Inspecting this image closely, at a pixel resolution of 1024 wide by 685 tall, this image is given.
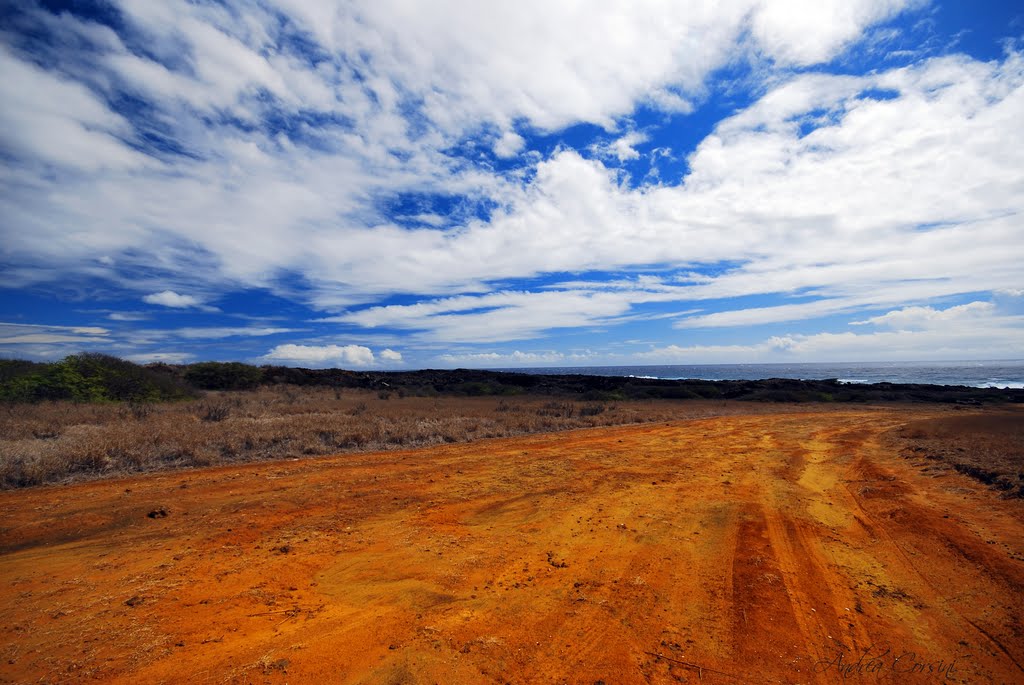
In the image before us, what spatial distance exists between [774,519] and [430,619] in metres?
5.36

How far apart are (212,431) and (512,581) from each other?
11.7m

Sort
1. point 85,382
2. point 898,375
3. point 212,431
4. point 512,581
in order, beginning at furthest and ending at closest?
point 898,375
point 85,382
point 212,431
point 512,581

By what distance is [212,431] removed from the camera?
13078mm

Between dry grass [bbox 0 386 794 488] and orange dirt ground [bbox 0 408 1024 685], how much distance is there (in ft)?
4.79

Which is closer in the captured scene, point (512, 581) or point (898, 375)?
point (512, 581)

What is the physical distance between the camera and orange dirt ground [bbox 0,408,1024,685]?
3.53m

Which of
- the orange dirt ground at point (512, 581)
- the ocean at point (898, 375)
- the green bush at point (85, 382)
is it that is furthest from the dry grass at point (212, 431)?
the ocean at point (898, 375)

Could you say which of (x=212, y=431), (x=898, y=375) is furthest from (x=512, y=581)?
(x=898, y=375)

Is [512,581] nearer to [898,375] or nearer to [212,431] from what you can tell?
[212,431]

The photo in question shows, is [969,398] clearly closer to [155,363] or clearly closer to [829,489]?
[829,489]

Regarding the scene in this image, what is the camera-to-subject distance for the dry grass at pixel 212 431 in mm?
9750

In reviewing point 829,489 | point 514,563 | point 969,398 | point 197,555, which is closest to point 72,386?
point 197,555

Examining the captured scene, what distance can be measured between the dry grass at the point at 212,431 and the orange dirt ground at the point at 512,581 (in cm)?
146

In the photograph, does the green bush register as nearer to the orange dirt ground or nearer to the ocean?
the orange dirt ground
